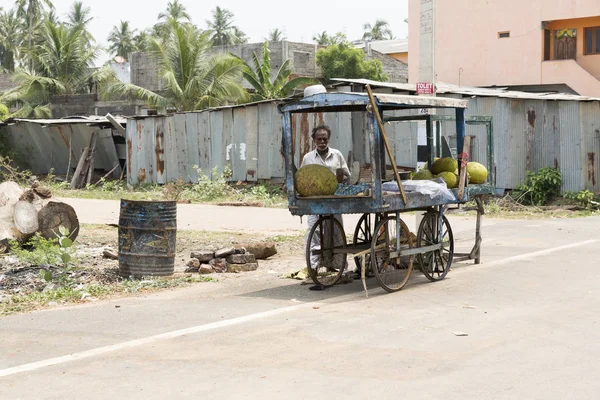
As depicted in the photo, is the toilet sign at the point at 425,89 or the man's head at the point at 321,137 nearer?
the man's head at the point at 321,137

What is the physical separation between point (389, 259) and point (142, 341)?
326 centimetres

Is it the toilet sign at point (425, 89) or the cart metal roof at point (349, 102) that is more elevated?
the toilet sign at point (425, 89)

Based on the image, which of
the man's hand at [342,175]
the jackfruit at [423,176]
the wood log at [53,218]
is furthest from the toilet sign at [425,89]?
the wood log at [53,218]

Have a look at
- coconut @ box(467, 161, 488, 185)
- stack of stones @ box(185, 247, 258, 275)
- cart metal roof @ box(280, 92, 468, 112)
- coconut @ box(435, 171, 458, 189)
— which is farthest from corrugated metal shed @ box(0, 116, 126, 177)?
cart metal roof @ box(280, 92, 468, 112)

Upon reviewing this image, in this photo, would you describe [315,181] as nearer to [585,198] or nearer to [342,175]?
[342,175]

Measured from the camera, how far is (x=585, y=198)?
2011 centimetres

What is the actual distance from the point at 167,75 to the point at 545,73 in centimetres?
1630

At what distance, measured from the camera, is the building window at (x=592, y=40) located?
36.9 meters

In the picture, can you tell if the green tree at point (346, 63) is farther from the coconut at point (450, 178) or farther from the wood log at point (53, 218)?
the coconut at point (450, 178)

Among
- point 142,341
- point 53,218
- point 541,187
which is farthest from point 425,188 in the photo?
point 541,187

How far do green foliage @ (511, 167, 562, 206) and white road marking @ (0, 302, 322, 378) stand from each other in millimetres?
13428

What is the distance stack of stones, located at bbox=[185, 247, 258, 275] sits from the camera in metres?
10.9

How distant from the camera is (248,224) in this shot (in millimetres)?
17188

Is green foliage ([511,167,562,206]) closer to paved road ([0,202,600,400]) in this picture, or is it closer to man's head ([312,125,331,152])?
paved road ([0,202,600,400])
